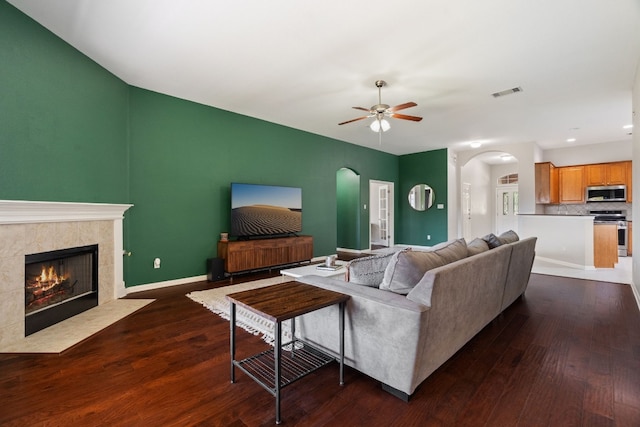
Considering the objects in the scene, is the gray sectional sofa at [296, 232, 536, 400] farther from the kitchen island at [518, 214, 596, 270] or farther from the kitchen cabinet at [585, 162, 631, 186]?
the kitchen cabinet at [585, 162, 631, 186]

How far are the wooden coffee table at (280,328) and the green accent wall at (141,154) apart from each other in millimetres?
2428

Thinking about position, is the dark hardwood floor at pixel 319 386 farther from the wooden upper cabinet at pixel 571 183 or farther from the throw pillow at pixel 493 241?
the wooden upper cabinet at pixel 571 183

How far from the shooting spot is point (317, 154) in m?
6.43

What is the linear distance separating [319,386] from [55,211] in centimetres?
292

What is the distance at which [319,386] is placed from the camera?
187 cm

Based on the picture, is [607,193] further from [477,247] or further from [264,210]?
[264,210]

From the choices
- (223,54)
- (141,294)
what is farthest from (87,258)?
(223,54)

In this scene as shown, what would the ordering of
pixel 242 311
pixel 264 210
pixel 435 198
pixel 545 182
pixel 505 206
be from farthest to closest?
1. pixel 505 206
2. pixel 435 198
3. pixel 545 182
4. pixel 264 210
5. pixel 242 311

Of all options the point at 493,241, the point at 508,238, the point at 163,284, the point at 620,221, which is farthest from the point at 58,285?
the point at 620,221

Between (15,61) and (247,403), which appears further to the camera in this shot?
(15,61)

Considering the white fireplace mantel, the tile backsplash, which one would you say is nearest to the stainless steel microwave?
the tile backsplash

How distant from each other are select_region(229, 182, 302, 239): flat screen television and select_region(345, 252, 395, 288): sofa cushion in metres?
3.09

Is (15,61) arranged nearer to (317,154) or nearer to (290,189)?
(290,189)

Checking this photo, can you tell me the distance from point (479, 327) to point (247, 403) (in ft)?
6.19
